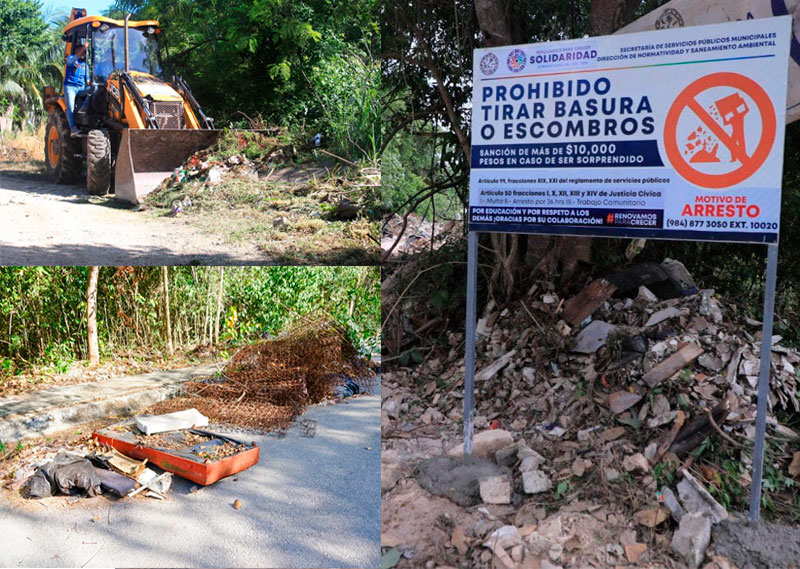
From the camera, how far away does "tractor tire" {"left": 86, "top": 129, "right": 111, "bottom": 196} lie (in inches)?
324

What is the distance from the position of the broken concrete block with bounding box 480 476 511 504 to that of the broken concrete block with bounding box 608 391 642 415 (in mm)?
1040

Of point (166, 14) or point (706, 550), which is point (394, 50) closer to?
point (166, 14)

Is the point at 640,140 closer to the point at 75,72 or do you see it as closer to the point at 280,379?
the point at 280,379

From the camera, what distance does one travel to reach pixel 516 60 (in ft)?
13.4

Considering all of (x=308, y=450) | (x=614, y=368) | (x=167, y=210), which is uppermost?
(x=167, y=210)

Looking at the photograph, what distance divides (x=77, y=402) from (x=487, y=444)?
3562 mm

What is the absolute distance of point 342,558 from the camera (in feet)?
11.6

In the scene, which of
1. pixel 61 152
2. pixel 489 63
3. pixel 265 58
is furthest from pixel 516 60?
pixel 61 152

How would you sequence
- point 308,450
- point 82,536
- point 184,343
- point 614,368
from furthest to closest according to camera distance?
point 184,343 → point 308,450 → point 614,368 → point 82,536

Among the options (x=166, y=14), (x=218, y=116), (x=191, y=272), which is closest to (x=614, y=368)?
(x=191, y=272)

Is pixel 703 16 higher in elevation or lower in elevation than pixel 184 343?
higher

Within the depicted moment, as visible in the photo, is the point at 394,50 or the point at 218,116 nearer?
the point at 394,50

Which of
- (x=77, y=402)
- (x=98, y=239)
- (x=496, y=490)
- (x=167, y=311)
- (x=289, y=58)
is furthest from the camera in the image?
(x=167, y=311)

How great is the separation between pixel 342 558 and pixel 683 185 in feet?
8.96
